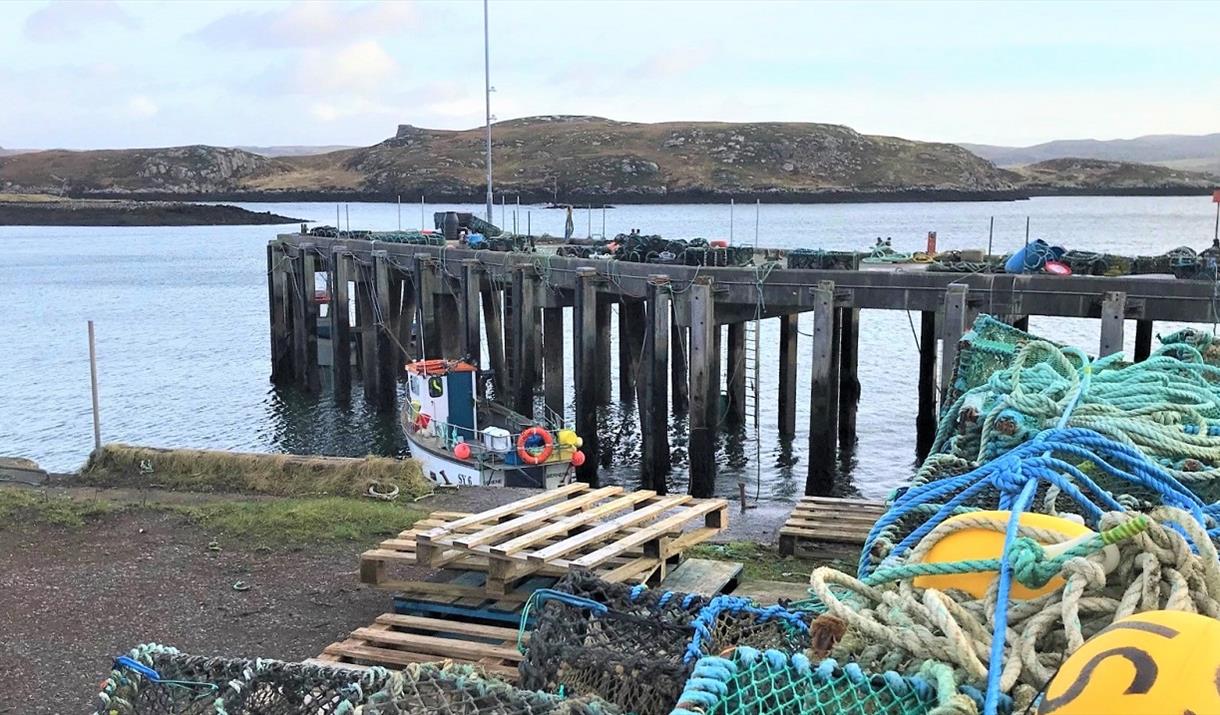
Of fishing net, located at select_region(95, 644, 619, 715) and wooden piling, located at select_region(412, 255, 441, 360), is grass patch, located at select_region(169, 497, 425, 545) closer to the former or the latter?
fishing net, located at select_region(95, 644, 619, 715)

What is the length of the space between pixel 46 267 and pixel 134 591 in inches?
2935

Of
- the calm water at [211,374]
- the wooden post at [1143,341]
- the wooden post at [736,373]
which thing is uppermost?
the wooden post at [1143,341]

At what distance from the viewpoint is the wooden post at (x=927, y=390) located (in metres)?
17.6

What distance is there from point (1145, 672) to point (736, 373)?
832 inches

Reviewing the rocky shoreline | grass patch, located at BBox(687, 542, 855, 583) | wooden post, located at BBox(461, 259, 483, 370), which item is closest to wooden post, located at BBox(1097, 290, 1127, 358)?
grass patch, located at BBox(687, 542, 855, 583)

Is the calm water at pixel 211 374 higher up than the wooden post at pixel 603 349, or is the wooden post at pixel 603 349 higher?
the wooden post at pixel 603 349

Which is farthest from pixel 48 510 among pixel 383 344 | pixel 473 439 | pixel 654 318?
pixel 383 344

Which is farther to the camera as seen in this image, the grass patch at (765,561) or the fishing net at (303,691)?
the grass patch at (765,561)

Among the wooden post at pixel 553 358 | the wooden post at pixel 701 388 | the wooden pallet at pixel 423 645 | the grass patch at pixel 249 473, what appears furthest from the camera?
the wooden post at pixel 553 358

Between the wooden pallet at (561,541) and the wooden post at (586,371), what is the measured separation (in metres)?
9.56

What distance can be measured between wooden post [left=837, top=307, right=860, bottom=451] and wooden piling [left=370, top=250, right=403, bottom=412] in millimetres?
10056

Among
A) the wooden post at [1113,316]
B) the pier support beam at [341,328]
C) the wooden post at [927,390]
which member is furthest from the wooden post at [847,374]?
the pier support beam at [341,328]

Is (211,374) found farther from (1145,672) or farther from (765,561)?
(1145,672)

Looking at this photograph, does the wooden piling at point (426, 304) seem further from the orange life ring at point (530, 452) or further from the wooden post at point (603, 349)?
the orange life ring at point (530, 452)
